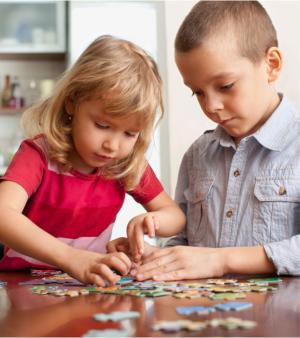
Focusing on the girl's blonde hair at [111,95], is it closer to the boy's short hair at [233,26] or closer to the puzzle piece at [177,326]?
the boy's short hair at [233,26]

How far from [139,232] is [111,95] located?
1.08 feet

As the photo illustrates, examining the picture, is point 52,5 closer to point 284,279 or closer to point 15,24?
point 15,24

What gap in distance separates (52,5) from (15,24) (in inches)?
11.7

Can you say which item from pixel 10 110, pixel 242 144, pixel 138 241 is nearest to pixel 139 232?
pixel 138 241

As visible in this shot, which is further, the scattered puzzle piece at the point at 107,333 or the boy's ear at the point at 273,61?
the boy's ear at the point at 273,61

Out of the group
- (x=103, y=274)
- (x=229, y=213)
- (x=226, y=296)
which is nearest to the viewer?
(x=226, y=296)

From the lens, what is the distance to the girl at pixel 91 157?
1358 mm

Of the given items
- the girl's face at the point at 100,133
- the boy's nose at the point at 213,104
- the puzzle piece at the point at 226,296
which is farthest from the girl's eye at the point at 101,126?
the puzzle piece at the point at 226,296

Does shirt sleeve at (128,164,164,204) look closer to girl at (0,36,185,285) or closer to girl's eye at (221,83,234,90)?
girl at (0,36,185,285)

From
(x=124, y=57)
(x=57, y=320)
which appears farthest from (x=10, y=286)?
(x=124, y=57)

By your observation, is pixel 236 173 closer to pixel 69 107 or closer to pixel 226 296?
pixel 69 107

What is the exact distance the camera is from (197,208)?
1.67 m

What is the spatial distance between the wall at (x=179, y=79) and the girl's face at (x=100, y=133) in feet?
4.58

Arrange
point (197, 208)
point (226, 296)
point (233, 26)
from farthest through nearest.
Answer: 1. point (197, 208)
2. point (233, 26)
3. point (226, 296)
